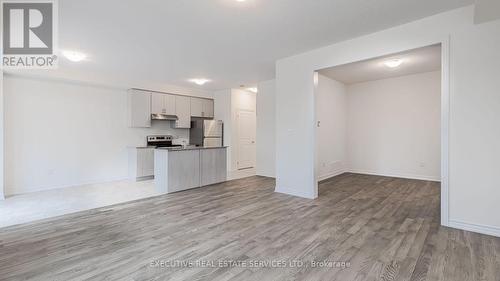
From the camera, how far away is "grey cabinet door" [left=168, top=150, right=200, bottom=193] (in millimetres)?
4926

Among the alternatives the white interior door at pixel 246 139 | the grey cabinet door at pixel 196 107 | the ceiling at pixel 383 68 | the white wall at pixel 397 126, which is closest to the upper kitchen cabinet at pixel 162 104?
the grey cabinet door at pixel 196 107

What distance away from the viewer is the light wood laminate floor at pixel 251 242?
6.92ft

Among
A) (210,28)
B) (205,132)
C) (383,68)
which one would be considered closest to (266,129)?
(205,132)

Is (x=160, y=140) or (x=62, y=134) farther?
(x=160, y=140)

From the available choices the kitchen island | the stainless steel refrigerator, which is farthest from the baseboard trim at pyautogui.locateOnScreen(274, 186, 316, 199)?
the stainless steel refrigerator

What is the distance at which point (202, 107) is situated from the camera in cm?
802

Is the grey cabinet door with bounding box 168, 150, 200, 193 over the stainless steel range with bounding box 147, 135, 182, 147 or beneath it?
beneath

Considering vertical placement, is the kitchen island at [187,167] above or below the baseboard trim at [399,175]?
above

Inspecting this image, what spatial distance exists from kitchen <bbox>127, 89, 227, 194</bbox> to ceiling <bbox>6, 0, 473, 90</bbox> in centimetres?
148

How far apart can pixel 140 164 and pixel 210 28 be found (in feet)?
14.0

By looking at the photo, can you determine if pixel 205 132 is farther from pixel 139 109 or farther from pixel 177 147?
pixel 139 109

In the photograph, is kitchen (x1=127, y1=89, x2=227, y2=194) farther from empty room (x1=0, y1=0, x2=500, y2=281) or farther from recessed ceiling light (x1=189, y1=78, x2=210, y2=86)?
recessed ceiling light (x1=189, y1=78, x2=210, y2=86)

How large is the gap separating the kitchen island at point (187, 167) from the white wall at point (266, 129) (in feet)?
4.65

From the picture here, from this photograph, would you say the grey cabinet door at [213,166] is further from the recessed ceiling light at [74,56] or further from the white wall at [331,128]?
the recessed ceiling light at [74,56]
